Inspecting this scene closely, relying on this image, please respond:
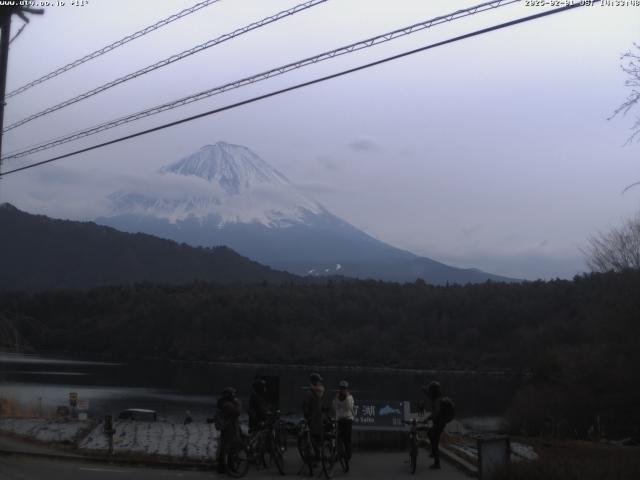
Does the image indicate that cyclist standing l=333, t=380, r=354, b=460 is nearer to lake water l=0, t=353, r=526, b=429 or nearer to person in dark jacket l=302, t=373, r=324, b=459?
person in dark jacket l=302, t=373, r=324, b=459

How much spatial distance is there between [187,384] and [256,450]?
75.0m

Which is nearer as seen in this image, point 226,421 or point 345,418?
point 226,421

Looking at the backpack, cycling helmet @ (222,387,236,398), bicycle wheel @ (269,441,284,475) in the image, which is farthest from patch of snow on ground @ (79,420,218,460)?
the backpack

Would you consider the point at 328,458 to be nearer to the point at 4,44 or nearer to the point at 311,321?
the point at 4,44

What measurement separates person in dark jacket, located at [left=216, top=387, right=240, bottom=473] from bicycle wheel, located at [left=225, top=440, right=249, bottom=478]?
0.08 m

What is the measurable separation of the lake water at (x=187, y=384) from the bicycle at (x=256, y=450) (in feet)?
113

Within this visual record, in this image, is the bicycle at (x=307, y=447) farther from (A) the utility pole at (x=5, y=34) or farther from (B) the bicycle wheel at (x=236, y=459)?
(A) the utility pole at (x=5, y=34)

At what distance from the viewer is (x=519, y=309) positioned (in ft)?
340

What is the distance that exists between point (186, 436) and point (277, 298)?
373 feet

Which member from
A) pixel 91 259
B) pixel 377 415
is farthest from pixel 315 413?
pixel 91 259

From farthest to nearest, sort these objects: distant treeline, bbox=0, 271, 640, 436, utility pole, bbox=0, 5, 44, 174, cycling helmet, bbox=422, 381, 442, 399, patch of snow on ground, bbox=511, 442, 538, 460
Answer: distant treeline, bbox=0, 271, 640, 436, utility pole, bbox=0, 5, 44, 174, patch of snow on ground, bbox=511, 442, 538, 460, cycling helmet, bbox=422, 381, 442, 399

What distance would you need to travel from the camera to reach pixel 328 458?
1352 centimetres

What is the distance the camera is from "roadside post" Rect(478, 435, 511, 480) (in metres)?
11.5

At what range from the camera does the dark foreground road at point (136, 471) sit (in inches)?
522
